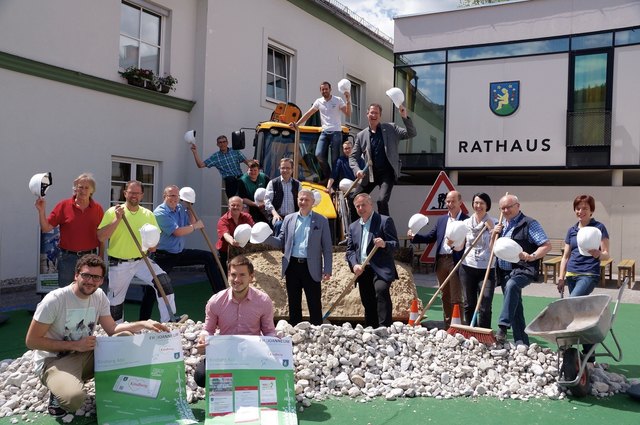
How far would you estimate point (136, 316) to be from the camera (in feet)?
26.1

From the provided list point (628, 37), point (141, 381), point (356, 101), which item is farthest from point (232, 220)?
point (356, 101)

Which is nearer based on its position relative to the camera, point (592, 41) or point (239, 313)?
point (239, 313)

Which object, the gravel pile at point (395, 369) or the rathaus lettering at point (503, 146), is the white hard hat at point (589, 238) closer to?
the gravel pile at point (395, 369)

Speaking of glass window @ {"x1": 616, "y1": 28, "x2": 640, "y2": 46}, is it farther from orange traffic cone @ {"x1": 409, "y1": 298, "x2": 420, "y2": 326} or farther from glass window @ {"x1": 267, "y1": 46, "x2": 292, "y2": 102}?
orange traffic cone @ {"x1": 409, "y1": 298, "x2": 420, "y2": 326}

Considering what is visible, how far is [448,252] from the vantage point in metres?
6.93

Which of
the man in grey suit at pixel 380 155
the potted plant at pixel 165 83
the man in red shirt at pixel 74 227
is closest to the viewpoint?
the man in red shirt at pixel 74 227

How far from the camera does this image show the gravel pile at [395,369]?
4.98 metres

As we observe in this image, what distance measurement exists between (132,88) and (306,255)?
690 cm

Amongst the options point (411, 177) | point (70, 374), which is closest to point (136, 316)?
point (70, 374)

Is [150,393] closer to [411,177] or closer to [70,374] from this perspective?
[70,374]

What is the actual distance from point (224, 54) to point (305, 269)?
8.63 m

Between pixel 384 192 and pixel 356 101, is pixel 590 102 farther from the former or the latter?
pixel 384 192

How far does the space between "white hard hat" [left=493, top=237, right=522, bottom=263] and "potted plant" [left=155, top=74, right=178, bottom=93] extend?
28.2ft

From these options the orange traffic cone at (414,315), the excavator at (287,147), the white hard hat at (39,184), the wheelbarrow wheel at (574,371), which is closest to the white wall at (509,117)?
the excavator at (287,147)
